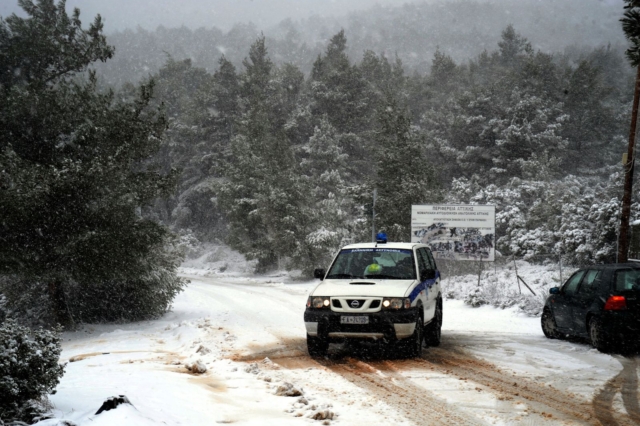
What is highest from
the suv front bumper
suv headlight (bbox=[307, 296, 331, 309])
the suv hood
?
the suv hood

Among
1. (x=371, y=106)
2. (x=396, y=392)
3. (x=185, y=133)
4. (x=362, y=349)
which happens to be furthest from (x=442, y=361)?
(x=185, y=133)

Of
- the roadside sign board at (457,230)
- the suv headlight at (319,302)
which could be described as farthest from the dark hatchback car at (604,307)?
the roadside sign board at (457,230)

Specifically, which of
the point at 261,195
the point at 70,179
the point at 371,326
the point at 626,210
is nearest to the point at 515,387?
the point at 371,326

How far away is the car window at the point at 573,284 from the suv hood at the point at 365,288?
3738 mm

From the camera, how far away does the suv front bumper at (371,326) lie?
9109mm

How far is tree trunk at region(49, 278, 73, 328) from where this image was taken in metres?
15.1

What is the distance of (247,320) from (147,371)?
7027mm

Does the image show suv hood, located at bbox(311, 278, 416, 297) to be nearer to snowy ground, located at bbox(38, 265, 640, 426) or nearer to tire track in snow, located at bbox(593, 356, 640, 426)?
snowy ground, located at bbox(38, 265, 640, 426)

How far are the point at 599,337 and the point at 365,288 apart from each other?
418 centimetres

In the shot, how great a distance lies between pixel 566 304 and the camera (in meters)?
11.5

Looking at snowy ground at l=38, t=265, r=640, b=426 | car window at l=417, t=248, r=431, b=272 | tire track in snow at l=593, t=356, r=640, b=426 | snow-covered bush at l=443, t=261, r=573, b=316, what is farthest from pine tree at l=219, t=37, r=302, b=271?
tire track in snow at l=593, t=356, r=640, b=426

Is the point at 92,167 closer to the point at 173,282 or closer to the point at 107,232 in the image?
the point at 107,232

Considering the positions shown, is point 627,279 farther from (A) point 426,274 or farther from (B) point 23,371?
(B) point 23,371

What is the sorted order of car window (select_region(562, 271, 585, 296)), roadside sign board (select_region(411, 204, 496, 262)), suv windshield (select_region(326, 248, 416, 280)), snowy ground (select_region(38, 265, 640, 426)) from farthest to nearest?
roadside sign board (select_region(411, 204, 496, 262)) → car window (select_region(562, 271, 585, 296)) → suv windshield (select_region(326, 248, 416, 280)) → snowy ground (select_region(38, 265, 640, 426))
